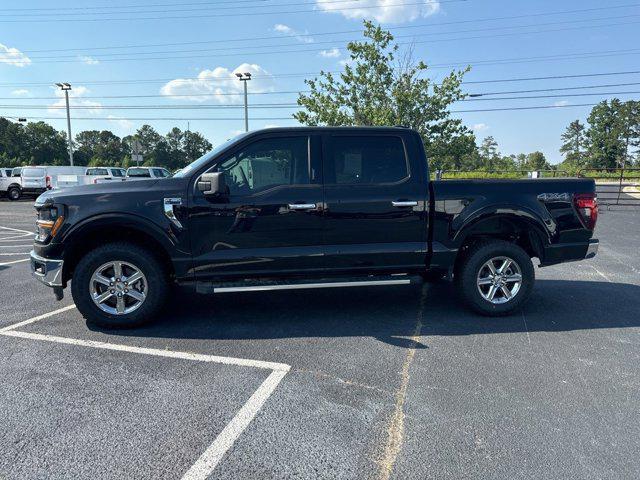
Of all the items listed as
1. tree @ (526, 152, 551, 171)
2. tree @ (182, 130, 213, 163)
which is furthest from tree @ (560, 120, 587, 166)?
tree @ (182, 130, 213, 163)

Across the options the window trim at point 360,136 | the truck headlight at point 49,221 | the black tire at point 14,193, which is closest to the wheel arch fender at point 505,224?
the window trim at point 360,136

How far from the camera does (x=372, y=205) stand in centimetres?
441

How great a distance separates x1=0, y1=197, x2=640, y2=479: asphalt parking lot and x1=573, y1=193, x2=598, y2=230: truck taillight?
1.03 meters

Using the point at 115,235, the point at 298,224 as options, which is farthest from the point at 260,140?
the point at 115,235

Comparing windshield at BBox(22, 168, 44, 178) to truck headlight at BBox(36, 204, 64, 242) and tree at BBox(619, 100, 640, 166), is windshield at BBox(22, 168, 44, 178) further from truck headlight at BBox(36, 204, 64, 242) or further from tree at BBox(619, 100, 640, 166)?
tree at BBox(619, 100, 640, 166)

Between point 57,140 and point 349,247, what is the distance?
91070 millimetres

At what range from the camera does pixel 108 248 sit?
429 centimetres

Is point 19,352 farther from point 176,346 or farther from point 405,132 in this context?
point 405,132

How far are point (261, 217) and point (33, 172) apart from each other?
26.3 meters

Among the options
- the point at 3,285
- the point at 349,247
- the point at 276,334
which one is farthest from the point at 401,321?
the point at 3,285

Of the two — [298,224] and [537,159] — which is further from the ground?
[537,159]

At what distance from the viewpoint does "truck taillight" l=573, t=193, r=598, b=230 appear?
4.75 m

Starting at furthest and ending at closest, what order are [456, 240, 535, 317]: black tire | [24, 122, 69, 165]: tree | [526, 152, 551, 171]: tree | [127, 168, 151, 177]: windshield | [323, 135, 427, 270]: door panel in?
[526, 152, 551, 171]: tree, [24, 122, 69, 165]: tree, [127, 168, 151, 177]: windshield, [456, 240, 535, 317]: black tire, [323, 135, 427, 270]: door panel

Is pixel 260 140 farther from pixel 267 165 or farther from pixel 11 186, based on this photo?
pixel 11 186
